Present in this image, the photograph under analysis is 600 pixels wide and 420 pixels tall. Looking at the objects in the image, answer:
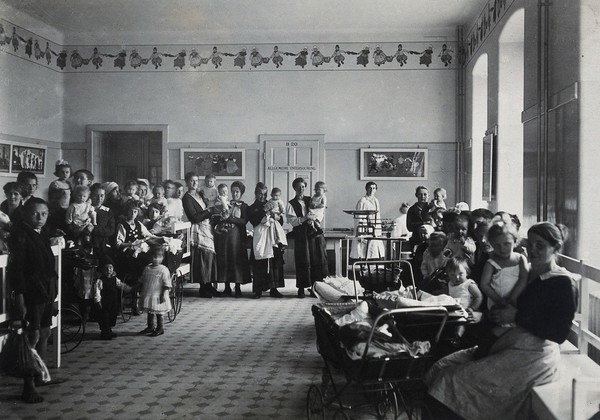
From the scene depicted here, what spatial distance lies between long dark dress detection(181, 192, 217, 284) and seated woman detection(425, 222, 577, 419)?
625cm

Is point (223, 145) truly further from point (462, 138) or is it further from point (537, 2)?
point (537, 2)

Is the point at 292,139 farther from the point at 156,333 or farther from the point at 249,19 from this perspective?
the point at 156,333

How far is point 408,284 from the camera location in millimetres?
6203

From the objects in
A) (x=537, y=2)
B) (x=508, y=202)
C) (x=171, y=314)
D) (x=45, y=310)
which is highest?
(x=537, y=2)

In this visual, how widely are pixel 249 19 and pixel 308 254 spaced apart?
4926 mm

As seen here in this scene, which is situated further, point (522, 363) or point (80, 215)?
point (80, 215)

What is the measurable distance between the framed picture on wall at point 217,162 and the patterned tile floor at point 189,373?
5222 millimetres

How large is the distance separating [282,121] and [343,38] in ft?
6.83

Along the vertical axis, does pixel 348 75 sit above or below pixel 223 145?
above

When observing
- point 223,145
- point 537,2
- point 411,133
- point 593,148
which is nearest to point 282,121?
point 223,145

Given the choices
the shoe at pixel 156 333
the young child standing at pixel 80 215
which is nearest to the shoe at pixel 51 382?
the shoe at pixel 156 333

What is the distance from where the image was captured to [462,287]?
15.4ft

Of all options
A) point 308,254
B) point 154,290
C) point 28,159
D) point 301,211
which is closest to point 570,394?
point 154,290

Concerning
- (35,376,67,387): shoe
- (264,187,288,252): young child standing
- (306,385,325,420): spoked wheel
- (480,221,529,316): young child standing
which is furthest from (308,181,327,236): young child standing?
(480,221,529,316): young child standing
